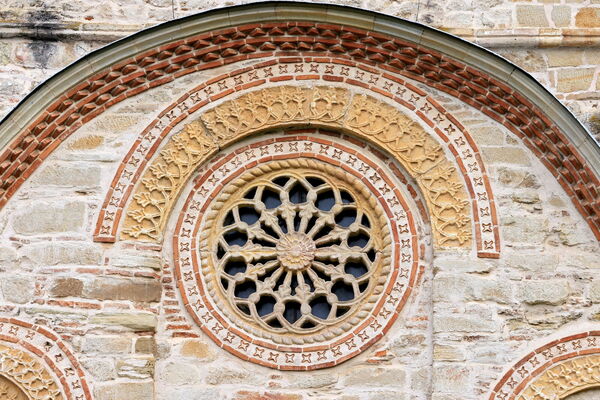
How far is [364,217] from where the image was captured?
1116 centimetres

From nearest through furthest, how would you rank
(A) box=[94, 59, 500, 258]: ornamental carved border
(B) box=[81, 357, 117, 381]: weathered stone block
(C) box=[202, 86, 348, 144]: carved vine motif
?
1. (B) box=[81, 357, 117, 381]: weathered stone block
2. (A) box=[94, 59, 500, 258]: ornamental carved border
3. (C) box=[202, 86, 348, 144]: carved vine motif

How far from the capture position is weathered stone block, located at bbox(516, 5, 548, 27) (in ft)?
37.2

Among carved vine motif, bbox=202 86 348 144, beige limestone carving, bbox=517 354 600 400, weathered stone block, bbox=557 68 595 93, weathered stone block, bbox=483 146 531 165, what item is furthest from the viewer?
carved vine motif, bbox=202 86 348 144

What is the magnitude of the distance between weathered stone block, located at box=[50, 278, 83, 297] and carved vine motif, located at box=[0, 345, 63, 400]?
556 mm

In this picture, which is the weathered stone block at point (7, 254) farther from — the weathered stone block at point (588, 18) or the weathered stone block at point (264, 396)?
the weathered stone block at point (588, 18)

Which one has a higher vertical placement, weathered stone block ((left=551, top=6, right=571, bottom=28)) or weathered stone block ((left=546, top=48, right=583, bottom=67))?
weathered stone block ((left=551, top=6, right=571, bottom=28))

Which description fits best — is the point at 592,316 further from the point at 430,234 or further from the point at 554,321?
the point at 430,234

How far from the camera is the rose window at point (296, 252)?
1088cm

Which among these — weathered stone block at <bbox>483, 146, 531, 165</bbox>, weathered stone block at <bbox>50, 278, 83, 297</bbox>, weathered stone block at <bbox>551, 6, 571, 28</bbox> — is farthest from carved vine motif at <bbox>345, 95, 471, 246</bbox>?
weathered stone block at <bbox>50, 278, 83, 297</bbox>

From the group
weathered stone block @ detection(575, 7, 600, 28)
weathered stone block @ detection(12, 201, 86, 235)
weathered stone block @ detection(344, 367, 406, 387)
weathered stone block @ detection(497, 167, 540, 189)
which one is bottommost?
weathered stone block @ detection(344, 367, 406, 387)

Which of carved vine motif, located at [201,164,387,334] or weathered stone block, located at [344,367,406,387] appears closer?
weathered stone block, located at [344,367,406,387]

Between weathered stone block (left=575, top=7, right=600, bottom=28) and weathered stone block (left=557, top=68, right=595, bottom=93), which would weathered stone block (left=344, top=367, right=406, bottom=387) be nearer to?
weathered stone block (left=557, top=68, right=595, bottom=93)

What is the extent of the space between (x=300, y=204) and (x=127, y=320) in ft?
5.80

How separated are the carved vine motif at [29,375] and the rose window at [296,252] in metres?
1.61
